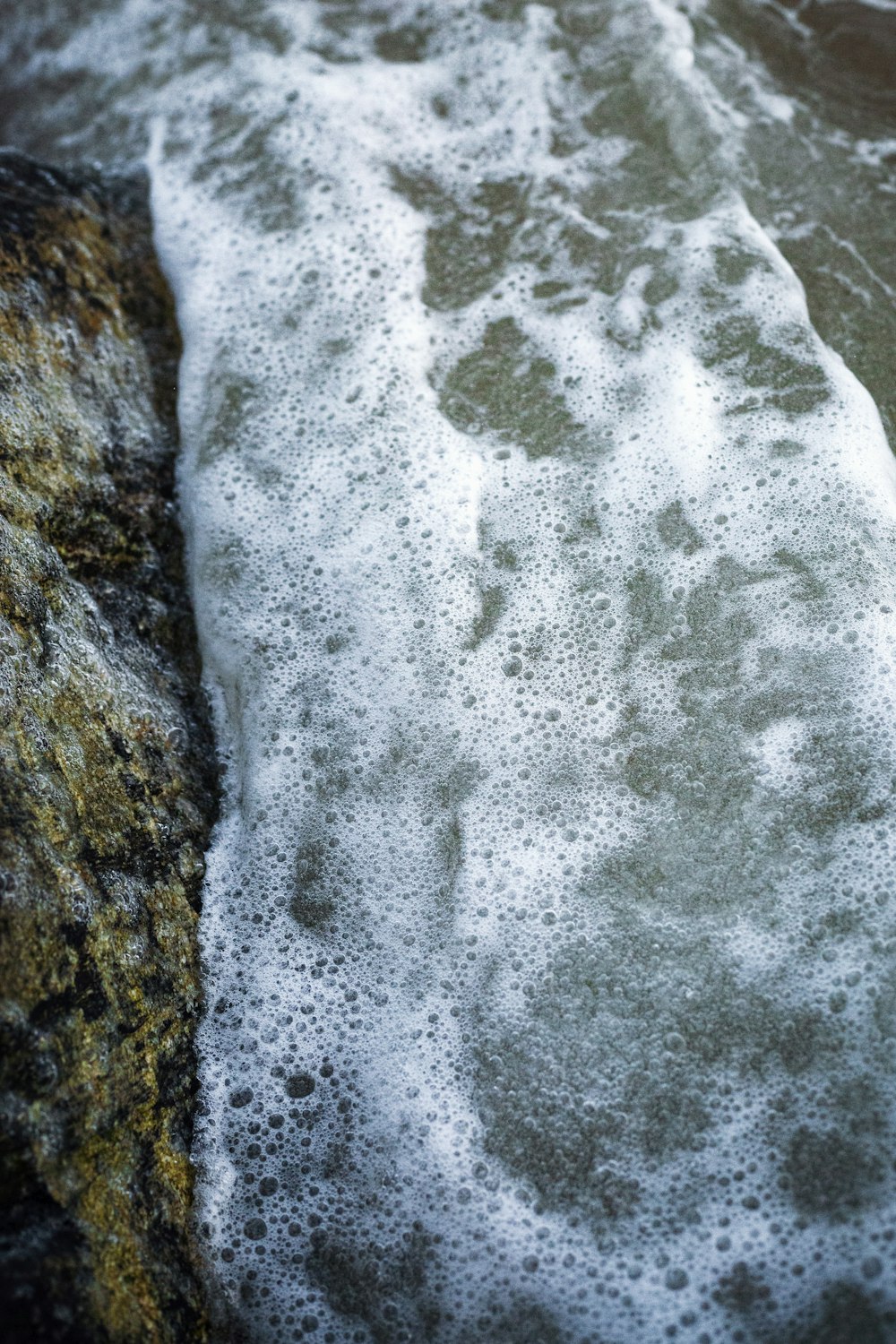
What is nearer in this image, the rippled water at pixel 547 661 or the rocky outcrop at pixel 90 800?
the rocky outcrop at pixel 90 800

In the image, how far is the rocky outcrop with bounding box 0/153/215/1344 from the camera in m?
1.52

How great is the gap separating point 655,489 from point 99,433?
1.42m

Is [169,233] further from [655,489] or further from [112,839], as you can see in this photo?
→ [112,839]

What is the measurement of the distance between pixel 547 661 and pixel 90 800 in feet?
3.48

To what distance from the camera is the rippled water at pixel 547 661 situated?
5.69ft

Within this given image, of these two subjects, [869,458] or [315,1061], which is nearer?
[315,1061]

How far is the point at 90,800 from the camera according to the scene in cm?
184

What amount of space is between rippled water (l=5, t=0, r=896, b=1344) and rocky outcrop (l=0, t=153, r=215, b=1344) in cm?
11

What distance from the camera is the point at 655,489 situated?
235cm

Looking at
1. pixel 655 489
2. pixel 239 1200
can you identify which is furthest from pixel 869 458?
pixel 239 1200

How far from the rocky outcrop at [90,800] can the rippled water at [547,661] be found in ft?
0.35

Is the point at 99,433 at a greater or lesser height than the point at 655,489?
lesser

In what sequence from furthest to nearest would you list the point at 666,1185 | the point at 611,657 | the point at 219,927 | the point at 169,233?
the point at 169,233 → the point at 611,657 → the point at 219,927 → the point at 666,1185

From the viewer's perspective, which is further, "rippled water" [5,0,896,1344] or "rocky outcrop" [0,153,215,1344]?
"rippled water" [5,0,896,1344]
